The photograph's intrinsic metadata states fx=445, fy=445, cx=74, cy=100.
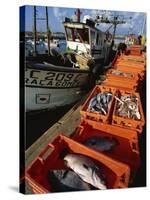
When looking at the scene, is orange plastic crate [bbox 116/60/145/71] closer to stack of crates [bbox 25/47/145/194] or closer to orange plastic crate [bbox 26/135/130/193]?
stack of crates [bbox 25/47/145/194]

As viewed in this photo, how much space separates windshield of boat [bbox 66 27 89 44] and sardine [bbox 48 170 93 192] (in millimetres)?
1089

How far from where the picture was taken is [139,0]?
3852 millimetres

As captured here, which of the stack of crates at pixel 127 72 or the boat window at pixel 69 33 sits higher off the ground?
the boat window at pixel 69 33

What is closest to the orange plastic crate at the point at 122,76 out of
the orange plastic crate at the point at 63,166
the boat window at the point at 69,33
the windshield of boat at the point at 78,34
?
the windshield of boat at the point at 78,34

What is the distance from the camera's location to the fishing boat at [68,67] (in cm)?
354

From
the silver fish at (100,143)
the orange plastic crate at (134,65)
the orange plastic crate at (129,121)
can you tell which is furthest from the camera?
the orange plastic crate at (134,65)

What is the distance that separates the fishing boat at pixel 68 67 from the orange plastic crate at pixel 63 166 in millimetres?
336

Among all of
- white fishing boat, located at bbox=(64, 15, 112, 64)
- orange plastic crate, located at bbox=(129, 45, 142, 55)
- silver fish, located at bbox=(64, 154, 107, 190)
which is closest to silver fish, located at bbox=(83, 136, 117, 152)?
silver fish, located at bbox=(64, 154, 107, 190)

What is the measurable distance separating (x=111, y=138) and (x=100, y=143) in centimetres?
12

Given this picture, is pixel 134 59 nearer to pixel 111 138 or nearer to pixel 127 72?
pixel 127 72

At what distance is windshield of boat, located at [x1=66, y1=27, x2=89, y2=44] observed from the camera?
3.66 meters

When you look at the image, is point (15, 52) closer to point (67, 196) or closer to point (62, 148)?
point (62, 148)

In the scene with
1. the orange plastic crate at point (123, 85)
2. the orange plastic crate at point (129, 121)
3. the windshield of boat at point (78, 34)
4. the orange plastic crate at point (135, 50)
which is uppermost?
the windshield of boat at point (78, 34)

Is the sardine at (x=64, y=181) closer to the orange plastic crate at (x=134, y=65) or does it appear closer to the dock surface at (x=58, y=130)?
the dock surface at (x=58, y=130)
